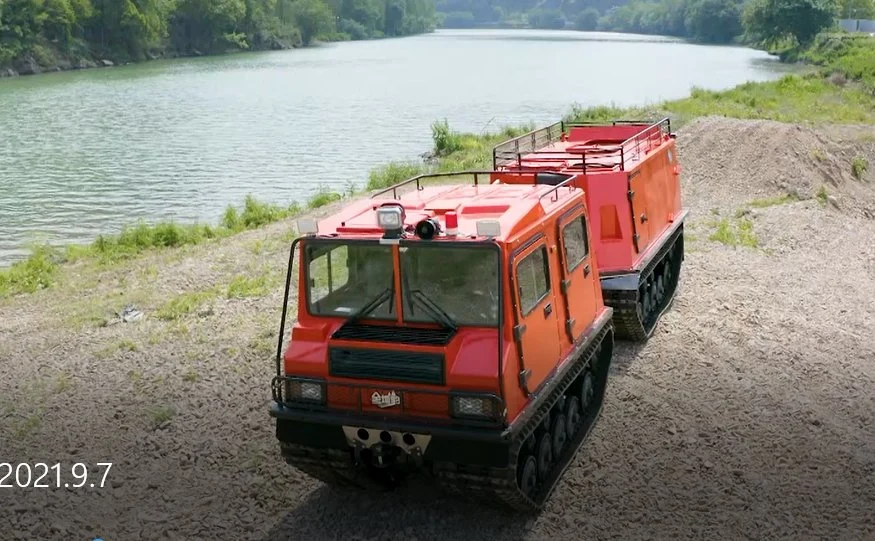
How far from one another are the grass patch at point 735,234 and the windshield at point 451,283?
10.6 meters

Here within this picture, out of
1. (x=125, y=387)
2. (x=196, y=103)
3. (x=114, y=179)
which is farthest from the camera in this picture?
(x=196, y=103)

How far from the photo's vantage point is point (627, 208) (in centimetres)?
1184

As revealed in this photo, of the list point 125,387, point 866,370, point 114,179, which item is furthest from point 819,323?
point 114,179

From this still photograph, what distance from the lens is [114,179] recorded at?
30.5m

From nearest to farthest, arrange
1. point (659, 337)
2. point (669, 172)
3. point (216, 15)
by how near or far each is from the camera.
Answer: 1. point (659, 337)
2. point (669, 172)
3. point (216, 15)

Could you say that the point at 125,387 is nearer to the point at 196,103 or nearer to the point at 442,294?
the point at 442,294

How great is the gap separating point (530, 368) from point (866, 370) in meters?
5.27

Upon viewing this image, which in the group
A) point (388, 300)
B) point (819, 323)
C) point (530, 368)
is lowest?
point (819, 323)

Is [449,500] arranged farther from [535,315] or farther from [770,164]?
[770,164]

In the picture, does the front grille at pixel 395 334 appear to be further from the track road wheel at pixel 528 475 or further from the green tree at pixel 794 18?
the green tree at pixel 794 18

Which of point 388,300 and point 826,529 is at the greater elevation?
point 388,300

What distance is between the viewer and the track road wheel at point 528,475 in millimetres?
7660

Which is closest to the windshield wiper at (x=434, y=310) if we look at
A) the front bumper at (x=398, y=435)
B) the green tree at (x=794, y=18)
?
the front bumper at (x=398, y=435)

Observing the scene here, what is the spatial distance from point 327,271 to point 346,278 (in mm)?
154
